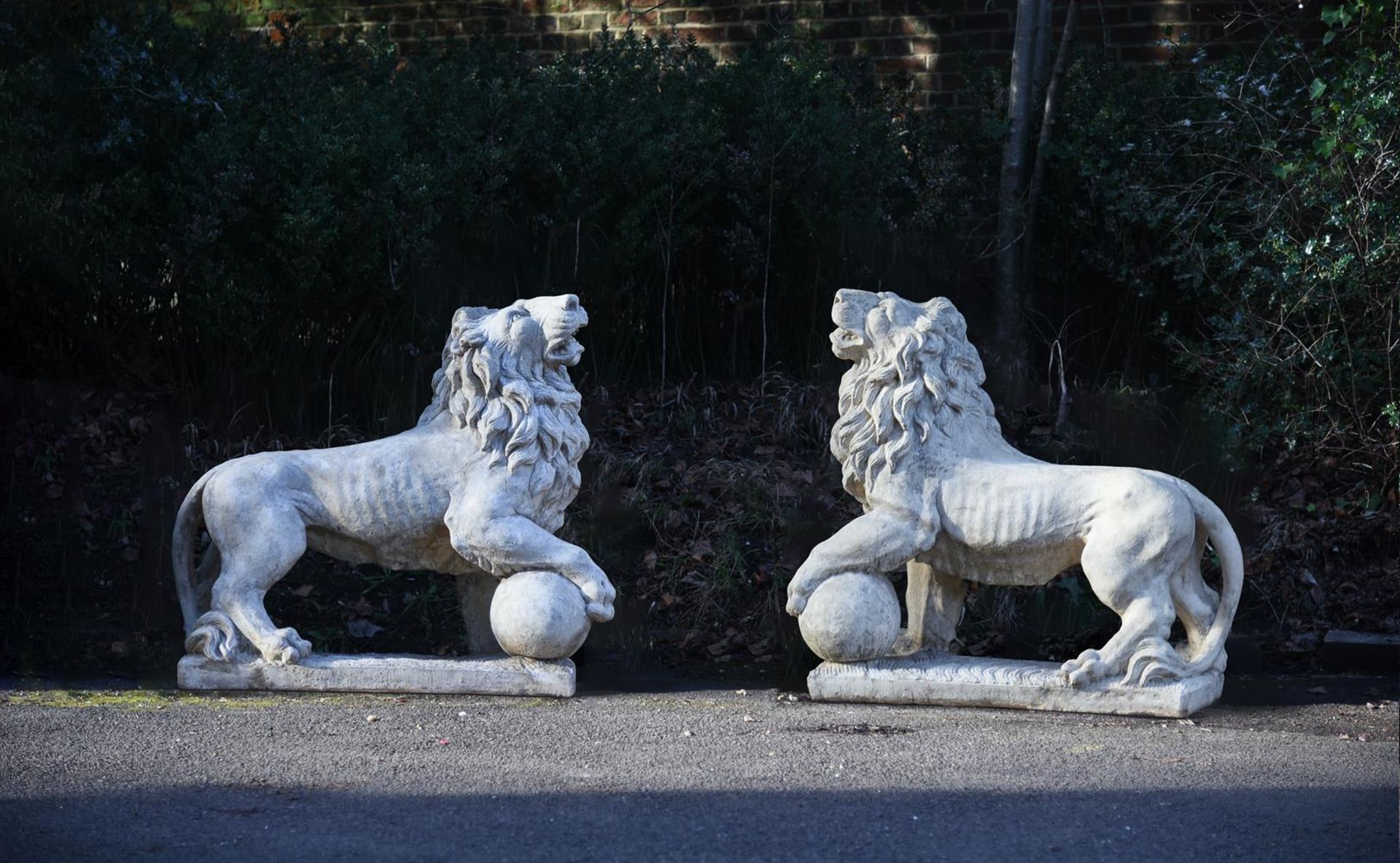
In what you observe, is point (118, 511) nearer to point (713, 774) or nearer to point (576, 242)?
point (576, 242)

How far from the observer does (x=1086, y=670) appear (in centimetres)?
504

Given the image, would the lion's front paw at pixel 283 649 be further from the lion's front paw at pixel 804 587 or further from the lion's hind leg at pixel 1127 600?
the lion's hind leg at pixel 1127 600

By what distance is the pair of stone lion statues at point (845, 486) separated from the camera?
5117 mm

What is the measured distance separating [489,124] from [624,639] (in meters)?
2.59

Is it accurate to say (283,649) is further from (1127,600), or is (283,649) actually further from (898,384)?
(1127,600)

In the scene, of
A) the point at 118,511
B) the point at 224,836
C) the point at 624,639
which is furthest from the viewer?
the point at 118,511

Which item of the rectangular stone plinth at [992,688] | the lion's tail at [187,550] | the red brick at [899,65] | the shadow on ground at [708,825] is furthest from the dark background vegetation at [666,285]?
the shadow on ground at [708,825]

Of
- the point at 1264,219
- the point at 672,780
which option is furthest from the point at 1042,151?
the point at 672,780

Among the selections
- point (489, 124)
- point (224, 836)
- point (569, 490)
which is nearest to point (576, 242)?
point (489, 124)

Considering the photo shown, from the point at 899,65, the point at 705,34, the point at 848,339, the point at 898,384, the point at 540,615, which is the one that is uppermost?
the point at 705,34

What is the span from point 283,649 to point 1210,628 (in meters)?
2.86

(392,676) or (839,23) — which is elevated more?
(839,23)

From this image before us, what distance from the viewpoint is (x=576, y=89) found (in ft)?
26.3

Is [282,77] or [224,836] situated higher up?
[282,77]
